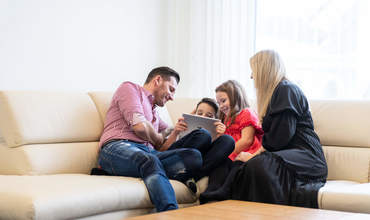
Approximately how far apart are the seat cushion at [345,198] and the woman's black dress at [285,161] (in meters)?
0.06

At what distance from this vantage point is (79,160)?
8.58ft

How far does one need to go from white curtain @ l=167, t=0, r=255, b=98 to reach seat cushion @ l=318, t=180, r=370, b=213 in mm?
1918

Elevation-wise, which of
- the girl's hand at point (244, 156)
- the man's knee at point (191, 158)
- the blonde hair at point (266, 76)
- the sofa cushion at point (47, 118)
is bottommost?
the girl's hand at point (244, 156)

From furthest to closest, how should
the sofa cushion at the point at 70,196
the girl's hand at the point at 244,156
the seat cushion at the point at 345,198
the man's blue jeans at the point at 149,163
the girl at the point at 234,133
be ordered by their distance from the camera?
the girl's hand at the point at 244,156 < the girl at the point at 234,133 < the man's blue jeans at the point at 149,163 < the seat cushion at the point at 345,198 < the sofa cushion at the point at 70,196

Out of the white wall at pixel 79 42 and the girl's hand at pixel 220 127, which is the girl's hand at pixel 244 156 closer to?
the girl's hand at pixel 220 127

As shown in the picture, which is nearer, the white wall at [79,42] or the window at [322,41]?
the white wall at [79,42]

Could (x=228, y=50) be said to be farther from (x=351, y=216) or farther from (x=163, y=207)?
(x=351, y=216)

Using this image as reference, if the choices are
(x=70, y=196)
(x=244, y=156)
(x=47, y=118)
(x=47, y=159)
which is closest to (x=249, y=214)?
(x=70, y=196)

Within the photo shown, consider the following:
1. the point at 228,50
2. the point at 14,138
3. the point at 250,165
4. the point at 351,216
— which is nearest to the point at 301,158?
the point at 250,165

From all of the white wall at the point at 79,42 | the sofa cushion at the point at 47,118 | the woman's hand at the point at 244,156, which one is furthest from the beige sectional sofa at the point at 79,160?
the white wall at the point at 79,42

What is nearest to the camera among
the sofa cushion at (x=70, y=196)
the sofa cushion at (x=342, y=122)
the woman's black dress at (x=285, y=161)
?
the sofa cushion at (x=70, y=196)

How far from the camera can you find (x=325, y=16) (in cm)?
375

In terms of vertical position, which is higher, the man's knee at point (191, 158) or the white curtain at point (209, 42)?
the white curtain at point (209, 42)

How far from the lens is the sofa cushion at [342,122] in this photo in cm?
275
